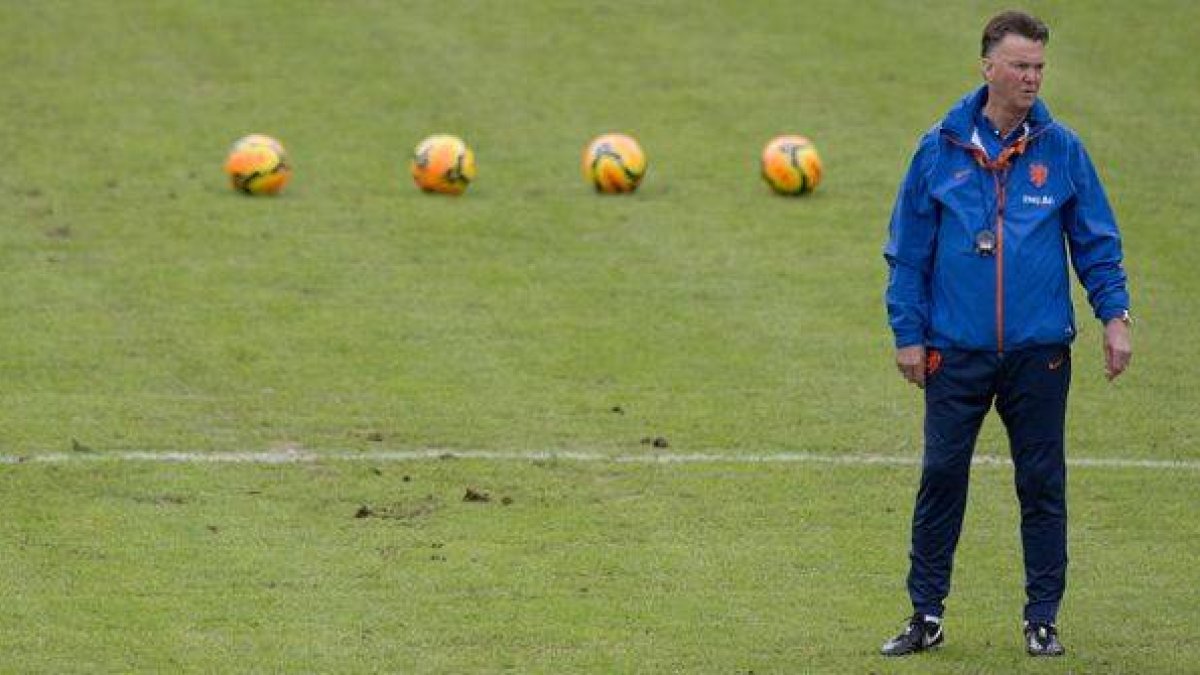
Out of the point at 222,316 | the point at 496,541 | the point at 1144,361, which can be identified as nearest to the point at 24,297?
the point at 222,316

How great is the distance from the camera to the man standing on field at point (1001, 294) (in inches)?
375

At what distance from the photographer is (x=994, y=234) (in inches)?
374

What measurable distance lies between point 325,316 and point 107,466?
409 centimetres

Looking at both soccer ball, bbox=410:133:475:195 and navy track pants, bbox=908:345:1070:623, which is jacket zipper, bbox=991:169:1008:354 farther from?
soccer ball, bbox=410:133:475:195

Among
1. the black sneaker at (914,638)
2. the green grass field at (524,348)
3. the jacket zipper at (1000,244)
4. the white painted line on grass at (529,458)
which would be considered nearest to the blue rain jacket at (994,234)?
the jacket zipper at (1000,244)

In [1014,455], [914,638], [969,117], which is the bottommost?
[914,638]

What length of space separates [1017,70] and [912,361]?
1.26m

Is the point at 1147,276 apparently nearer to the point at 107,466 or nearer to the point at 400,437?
the point at 400,437

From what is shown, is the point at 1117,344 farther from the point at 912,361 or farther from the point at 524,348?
the point at 524,348

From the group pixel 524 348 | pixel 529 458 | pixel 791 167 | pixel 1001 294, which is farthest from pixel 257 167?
pixel 1001 294

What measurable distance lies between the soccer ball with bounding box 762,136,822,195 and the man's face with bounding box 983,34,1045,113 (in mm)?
11326

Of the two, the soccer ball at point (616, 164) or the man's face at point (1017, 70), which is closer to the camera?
the man's face at point (1017, 70)

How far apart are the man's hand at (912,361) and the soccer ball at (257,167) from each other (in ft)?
38.0

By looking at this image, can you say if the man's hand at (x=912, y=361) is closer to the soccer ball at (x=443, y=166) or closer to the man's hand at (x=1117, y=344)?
the man's hand at (x=1117, y=344)
